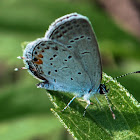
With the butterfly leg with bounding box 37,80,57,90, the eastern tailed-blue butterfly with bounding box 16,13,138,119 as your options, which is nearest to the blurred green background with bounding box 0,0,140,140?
the eastern tailed-blue butterfly with bounding box 16,13,138,119

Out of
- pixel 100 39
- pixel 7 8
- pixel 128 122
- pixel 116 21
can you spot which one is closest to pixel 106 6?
pixel 116 21

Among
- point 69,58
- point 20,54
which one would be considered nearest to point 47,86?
point 69,58

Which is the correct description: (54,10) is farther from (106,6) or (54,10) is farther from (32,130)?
(32,130)

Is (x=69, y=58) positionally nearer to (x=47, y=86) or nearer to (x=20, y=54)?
(x=47, y=86)

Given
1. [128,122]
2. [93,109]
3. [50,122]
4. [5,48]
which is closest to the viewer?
[128,122]

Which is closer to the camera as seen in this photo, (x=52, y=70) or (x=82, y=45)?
(x=82, y=45)

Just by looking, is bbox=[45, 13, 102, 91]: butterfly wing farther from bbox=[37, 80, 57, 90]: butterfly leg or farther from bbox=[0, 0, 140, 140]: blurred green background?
bbox=[0, 0, 140, 140]: blurred green background

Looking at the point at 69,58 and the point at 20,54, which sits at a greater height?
the point at 20,54

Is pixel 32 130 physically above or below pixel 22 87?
below
